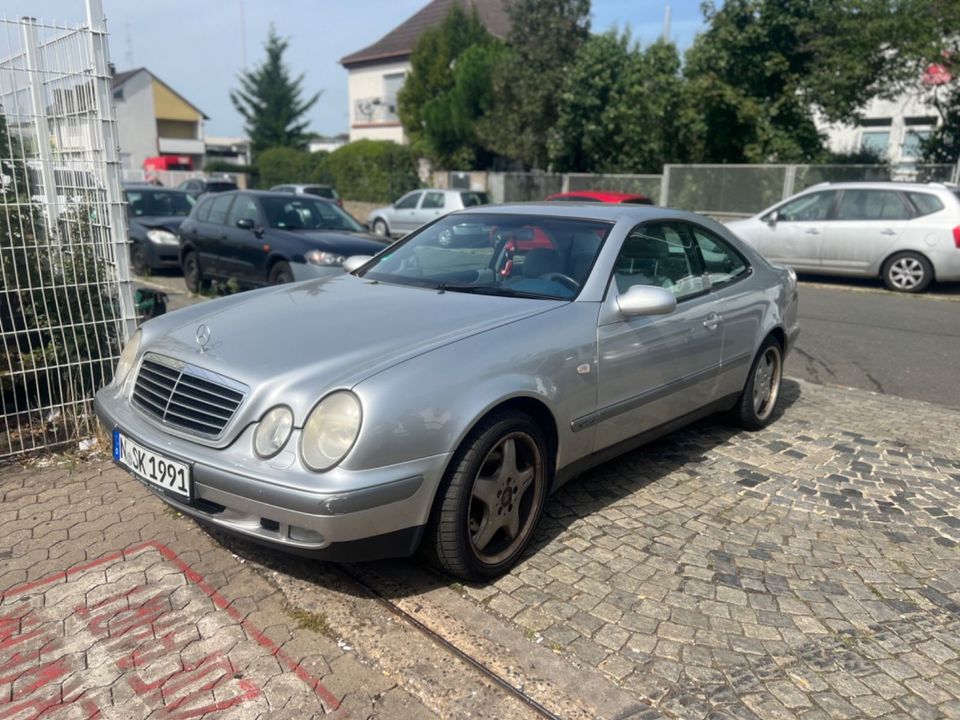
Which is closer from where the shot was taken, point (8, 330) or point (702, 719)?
point (702, 719)

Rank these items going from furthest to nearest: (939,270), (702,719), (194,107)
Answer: (194,107) → (939,270) → (702,719)

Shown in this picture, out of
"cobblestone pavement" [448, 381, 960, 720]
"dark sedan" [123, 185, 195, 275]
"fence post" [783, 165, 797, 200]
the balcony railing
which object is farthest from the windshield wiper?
the balcony railing

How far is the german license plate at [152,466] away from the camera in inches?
119

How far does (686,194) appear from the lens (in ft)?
66.6

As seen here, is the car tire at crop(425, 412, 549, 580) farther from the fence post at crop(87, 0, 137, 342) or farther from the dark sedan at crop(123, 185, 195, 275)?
the dark sedan at crop(123, 185, 195, 275)

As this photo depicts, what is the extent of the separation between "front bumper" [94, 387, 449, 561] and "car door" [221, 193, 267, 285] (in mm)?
6736

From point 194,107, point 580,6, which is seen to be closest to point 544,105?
point 580,6

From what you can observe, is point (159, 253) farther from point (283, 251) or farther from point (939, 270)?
point (939, 270)

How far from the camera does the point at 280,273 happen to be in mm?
9203

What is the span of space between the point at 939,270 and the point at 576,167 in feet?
46.1

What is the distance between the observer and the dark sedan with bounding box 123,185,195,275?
1242cm

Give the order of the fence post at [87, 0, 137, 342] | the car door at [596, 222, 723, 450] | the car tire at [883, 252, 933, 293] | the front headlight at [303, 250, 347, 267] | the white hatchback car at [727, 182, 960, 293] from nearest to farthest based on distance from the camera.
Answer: the car door at [596, 222, 723, 450], the fence post at [87, 0, 137, 342], the front headlight at [303, 250, 347, 267], the white hatchback car at [727, 182, 960, 293], the car tire at [883, 252, 933, 293]

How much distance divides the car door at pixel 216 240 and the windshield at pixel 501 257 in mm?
5940

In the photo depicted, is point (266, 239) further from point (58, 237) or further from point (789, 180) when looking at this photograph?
point (789, 180)
